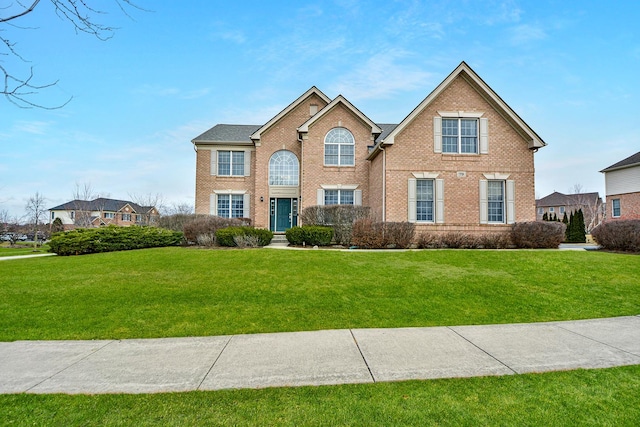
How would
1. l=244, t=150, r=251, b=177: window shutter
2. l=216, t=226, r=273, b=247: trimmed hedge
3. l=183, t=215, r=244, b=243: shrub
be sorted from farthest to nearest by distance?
l=244, t=150, r=251, b=177: window shutter, l=183, t=215, r=244, b=243: shrub, l=216, t=226, r=273, b=247: trimmed hedge

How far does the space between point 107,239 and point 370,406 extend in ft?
50.3

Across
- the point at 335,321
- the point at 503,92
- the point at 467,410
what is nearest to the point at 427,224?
the point at 503,92

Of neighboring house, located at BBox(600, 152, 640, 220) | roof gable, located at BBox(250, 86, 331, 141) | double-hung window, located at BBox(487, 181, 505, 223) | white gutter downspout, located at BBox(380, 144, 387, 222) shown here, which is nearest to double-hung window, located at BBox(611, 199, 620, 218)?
neighboring house, located at BBox(600, 152, 640, 220)

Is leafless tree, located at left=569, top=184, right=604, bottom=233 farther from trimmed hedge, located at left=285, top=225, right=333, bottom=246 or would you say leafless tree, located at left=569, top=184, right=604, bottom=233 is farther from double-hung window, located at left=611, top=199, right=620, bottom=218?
trimmed hedge, located at left=285, top=225, right=333, bottom=246

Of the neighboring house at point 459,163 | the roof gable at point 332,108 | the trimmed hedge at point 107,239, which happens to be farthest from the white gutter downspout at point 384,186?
the trimmed hedge at point 107,239

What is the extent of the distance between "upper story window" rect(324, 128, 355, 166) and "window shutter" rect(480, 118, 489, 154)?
7.28 meters

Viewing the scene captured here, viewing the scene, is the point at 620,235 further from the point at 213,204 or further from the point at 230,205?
the point at 213,204

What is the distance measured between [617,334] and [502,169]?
13124 millimetres

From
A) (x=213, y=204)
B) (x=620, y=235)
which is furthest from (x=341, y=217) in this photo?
(x=620, y=235)

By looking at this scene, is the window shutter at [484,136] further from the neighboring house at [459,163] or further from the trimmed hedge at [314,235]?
the trimmed hedge at [314,235]

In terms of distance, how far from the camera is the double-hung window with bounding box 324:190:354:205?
67.6 feet

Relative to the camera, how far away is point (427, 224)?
16.4 m

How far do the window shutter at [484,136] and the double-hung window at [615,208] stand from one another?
82.0 ft

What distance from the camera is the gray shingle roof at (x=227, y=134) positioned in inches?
915
